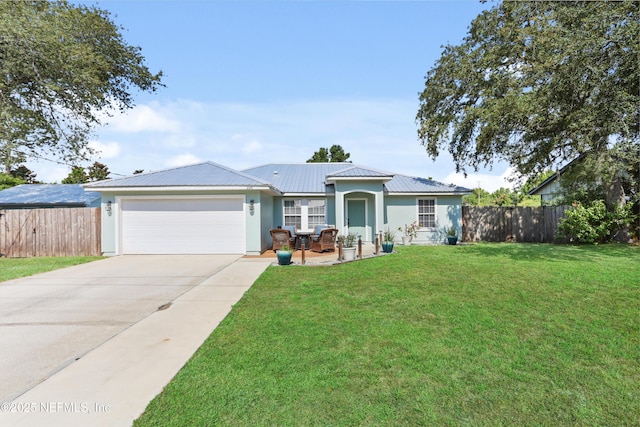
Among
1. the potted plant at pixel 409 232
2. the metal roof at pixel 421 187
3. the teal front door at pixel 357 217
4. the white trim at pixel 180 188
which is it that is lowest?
the potted plant at pixel 409 232

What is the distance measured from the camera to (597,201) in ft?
48.7

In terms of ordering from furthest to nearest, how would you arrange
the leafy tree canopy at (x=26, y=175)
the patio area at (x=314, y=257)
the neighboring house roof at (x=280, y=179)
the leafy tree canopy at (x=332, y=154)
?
1. the leafy tree canopy at (x=332, y=154)
2. the leafy tree canopy at (x=26, y=175)
3. the neighboring house roof at (x=280, y=179)
4. the patio area at (x=314, y=257)

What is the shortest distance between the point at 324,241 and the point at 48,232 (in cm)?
1180

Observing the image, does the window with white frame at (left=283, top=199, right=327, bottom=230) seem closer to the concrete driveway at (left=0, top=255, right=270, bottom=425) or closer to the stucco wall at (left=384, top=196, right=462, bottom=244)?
the stucco wall at (left=384, top=196, right=462, bottom=244)

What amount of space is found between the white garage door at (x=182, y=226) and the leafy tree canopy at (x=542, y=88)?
1246 centimetres

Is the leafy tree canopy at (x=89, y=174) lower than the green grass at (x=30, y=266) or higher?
higher

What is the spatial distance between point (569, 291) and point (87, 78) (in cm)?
2102

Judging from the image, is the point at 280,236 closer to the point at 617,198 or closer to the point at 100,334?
the point at 100,334

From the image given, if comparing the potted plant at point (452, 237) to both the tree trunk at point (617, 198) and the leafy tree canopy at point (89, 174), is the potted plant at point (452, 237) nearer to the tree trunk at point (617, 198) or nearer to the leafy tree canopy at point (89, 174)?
the tree trunk at point (617, 198)

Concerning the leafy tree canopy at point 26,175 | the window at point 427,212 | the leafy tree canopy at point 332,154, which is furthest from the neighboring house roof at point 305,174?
the leafy tree canopy at point 26,175

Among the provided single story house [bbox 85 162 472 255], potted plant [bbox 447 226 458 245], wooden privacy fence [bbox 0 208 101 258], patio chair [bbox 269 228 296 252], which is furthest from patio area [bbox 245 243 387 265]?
wooden privacy fence [bbox 0 208 101 258]

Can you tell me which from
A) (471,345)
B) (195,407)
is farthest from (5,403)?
(471,345)

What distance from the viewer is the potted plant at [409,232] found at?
16578mm

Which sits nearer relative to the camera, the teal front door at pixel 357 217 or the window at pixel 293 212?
the window at pixel 293 212
